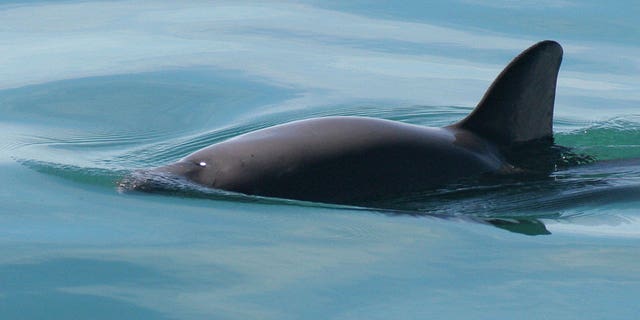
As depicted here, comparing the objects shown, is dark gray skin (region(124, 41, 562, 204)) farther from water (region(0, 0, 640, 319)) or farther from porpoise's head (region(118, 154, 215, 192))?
water (region(0, 0, 640, 319))

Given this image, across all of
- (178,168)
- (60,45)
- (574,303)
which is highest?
(60,45)

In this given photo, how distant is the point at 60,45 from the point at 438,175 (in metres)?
6.34

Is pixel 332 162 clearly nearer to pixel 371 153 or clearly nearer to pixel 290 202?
pixel 371 153

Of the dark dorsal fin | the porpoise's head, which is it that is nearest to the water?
the porpoise's head

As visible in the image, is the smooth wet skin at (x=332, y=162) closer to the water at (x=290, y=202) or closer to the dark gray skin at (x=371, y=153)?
the dark gray skin at (x=371, y=153)

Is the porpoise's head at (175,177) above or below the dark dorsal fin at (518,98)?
below

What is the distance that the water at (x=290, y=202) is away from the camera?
4.81 meters

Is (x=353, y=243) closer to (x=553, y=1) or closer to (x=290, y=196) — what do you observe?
(x=290, y=196)

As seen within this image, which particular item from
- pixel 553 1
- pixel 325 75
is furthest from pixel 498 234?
pixel 553 1

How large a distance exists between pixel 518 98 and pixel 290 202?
164cm

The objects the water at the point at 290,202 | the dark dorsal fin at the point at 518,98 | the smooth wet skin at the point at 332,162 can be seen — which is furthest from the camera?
the dark dorsal fin at the point at 518,98

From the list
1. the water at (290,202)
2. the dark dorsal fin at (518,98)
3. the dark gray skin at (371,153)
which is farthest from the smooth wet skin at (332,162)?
the dark dorsal fin at (518,98)

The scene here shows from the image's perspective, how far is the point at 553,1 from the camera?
46.1 ft

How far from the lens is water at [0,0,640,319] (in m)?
4.81
